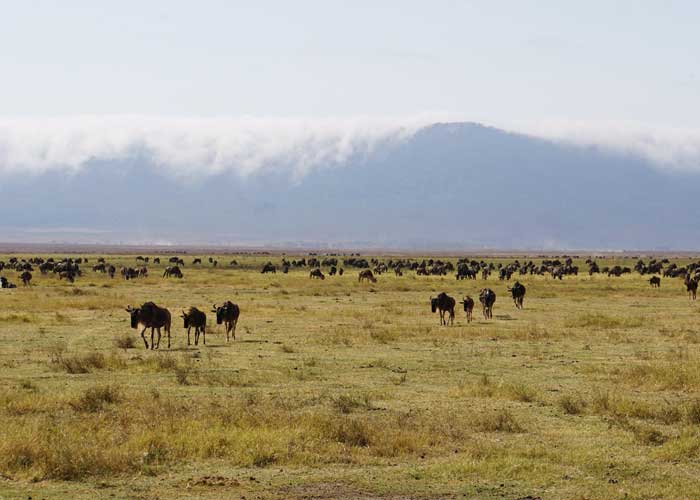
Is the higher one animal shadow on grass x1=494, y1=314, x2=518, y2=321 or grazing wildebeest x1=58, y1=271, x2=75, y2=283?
grazing wildebeest x1=58, y1=271, x2=75, y2=283

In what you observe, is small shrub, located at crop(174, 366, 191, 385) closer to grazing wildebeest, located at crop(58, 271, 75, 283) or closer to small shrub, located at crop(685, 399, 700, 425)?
small shrub, located at crop(685, 399, 700, 425)

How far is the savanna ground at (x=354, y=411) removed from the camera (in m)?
13.9

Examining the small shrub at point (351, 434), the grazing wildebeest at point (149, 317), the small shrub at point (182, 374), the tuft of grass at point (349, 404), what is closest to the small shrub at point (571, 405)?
the tuft of grass at point (349, 404)

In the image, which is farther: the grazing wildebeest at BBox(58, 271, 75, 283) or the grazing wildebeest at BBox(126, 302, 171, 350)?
the grazing wildebeest at BBox(58, 271, 75, 283)

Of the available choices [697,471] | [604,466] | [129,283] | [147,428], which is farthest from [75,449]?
[129,283]

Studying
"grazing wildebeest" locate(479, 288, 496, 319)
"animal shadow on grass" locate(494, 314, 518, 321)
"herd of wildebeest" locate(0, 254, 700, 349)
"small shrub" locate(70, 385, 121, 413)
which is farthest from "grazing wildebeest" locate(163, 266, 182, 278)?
"small shrub" locate(70, 385, 121, 413)

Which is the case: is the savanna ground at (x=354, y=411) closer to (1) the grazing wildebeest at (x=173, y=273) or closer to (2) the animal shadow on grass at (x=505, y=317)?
(2) the animal shadow on grass at (x=505, y=317)

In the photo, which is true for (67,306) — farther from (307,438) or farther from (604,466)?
(604,466)

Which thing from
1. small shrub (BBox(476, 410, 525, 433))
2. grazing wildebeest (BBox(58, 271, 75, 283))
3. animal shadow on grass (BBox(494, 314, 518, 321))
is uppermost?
grazing wildebeest (BBox(58, 271, 75, 283))

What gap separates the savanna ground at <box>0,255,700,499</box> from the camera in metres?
13.9

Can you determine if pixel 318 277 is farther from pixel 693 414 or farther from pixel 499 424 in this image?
pixel 499 424

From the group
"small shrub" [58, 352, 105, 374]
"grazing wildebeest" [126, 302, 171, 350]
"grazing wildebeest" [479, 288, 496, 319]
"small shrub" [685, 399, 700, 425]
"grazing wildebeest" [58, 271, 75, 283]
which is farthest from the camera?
"grazing wildebeest" [58, 271, 75, 283]

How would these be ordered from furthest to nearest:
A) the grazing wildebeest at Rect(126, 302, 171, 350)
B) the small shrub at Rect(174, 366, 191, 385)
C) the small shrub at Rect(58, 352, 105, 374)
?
1. the grazing wildebeest at Rect(126, 302, 171, 350)
2. the small shrub at Rect(58, 352, 105, 374)
3. the small shrub at Rect(174, 366, 191, 385)

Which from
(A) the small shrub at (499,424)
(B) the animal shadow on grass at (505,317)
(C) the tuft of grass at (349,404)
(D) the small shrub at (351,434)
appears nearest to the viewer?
(D) the small shrub at (351,434)
